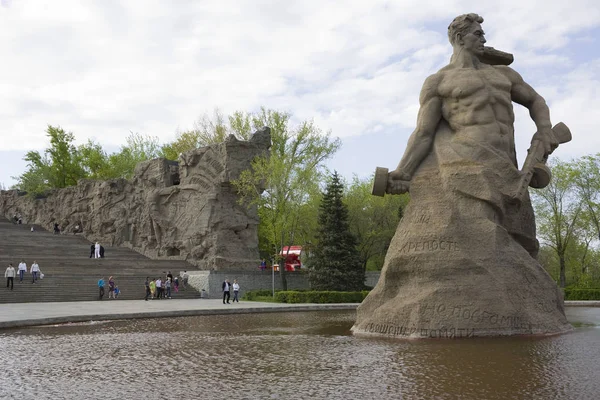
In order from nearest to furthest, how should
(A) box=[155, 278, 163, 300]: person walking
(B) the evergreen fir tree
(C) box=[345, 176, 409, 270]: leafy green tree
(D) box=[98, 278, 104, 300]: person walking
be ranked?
(D) box=[98, 278, 104, 300]: person walking → (A) box=[155, 278, 163, 300]: person walking → (B) the evergreen fir tree → (C) box=[345, 176, 409, 270]: leafy green tree

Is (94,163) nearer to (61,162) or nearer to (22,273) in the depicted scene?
(61,162)

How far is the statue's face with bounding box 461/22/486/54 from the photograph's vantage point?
35.0 feet

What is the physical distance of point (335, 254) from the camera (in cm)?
2988

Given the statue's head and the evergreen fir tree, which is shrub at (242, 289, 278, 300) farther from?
the statue's head

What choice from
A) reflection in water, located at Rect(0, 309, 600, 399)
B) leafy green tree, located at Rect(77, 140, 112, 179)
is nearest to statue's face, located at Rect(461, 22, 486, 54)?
reflection in water, located at Rect(0, 309, 600, 399)

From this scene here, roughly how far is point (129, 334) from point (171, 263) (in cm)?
2247

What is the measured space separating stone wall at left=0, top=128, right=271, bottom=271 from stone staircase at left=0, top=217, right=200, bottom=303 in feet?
3.74

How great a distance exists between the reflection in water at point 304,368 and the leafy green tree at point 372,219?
25774mm

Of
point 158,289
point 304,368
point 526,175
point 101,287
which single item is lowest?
point 304,368

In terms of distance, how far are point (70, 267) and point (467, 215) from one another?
2639 cm

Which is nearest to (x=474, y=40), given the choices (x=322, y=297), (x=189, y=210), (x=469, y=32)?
(x=469, y=32)

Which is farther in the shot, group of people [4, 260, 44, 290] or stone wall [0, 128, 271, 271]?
stone wall [0, 128, 271, 271]

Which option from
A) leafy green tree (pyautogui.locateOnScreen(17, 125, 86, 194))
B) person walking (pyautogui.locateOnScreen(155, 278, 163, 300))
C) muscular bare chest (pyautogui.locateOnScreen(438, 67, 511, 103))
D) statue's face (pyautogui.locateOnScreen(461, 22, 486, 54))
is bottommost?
person walking (pyautogui.locateOnScreen(155, 278, 163, 300))

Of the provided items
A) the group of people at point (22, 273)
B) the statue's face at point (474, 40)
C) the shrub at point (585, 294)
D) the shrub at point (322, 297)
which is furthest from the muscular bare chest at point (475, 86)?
the group of people at point (22, 273)
